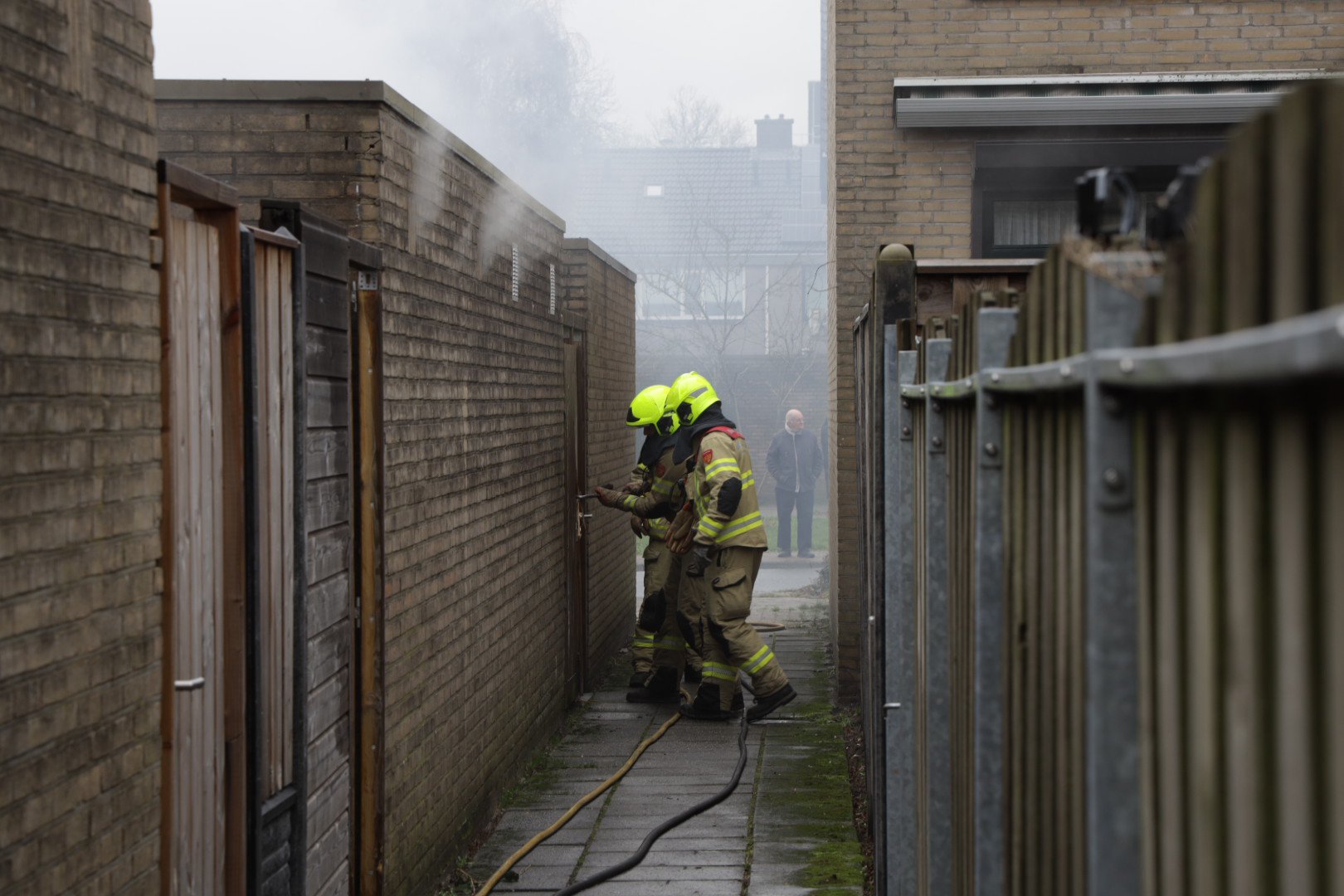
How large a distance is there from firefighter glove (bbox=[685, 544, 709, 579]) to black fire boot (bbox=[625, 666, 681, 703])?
0.83m

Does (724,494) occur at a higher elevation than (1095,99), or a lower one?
lower

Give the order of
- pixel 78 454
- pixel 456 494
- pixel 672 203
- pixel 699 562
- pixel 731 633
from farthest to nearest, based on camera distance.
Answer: pixel 672 203
pixel 699 562
pixel 731 633
pixel 456 494
pixel 78 454

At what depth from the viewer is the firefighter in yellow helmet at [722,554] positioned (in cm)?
852

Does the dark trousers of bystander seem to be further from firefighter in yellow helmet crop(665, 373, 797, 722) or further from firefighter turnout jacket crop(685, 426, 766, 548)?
firefighter turnout jacket crop(685, 426, 766, 548)

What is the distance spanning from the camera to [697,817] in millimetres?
6875

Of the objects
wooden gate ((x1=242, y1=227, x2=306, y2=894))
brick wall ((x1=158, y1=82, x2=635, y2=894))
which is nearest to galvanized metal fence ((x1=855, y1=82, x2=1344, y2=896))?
wooden gate ((x1=242, y1=227, x2=306, y2=894))

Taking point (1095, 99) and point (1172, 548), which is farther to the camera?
point (1095, 99)

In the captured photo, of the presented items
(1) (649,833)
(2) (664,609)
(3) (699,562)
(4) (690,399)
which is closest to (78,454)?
(1) (649,833)

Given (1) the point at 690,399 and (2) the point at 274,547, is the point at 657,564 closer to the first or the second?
(1) the point at 690,399

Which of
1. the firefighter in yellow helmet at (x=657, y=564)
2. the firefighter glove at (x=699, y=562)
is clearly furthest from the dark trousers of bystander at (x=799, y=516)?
the firefighter glove at (x=699, y=562)

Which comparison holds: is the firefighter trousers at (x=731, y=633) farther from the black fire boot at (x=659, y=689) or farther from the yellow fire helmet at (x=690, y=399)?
the yellow fire helmet at (x=690, y=399)

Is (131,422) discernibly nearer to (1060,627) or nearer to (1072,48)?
(1060,627)

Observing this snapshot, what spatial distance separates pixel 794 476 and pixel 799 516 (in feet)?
2.47

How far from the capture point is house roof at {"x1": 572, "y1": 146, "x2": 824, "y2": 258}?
3178 cm
